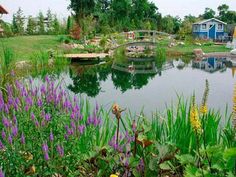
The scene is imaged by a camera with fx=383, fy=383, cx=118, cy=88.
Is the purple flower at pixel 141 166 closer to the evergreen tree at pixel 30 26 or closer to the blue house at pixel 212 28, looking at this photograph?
the evergreen tree at pixel 30 26

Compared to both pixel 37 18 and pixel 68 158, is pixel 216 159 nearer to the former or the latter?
pixel 68 158

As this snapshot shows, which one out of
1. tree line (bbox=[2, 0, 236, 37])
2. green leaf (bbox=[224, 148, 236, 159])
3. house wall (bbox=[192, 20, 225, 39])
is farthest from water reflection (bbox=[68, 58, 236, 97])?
house wall (bbox=[192, 20, 225, 39])

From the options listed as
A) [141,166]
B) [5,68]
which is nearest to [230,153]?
[141,166]

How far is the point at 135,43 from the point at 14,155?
2863cm

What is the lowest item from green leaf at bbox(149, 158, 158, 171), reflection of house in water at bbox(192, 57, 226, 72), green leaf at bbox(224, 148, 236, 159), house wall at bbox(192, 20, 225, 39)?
reflection of house in water at bbox(192, 57, 226, 72)

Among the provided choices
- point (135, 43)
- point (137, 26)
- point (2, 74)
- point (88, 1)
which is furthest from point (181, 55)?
point (2, 74)

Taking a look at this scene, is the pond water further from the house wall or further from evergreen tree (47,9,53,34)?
the house wall

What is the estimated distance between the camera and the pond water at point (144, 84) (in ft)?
34.1

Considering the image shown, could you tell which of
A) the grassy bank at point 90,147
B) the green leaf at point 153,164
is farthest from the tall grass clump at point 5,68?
the green leaf at point 153,164

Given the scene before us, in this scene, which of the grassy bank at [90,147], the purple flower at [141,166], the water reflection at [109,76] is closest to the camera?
the grassy bank at [90,147]

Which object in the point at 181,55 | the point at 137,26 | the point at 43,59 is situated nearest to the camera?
the point at 43,59

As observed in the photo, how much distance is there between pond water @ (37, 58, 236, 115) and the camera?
10383mm

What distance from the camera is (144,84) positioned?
580 inches

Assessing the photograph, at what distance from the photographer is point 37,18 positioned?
39562mm
